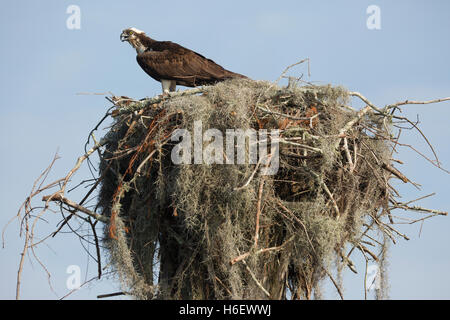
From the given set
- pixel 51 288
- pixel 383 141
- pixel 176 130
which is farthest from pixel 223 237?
pixel 383 141

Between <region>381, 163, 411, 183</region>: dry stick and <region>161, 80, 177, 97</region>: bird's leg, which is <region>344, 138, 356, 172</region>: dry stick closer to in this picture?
<region>381, 163, 411, 183</region>: dry stick

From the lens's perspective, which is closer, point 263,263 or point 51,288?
point 51,288

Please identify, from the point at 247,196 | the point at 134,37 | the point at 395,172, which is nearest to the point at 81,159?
the point at 247,196

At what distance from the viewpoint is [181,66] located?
9.34 meters

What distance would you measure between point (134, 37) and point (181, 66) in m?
1.13

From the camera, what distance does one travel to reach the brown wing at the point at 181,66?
9.20 metres

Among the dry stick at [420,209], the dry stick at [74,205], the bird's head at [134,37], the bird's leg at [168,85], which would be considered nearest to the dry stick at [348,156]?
the dry stick at [420,209]

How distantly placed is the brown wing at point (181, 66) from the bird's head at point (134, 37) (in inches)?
14.1

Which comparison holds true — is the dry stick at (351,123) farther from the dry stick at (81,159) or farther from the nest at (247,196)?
the dry stick at (81,159)

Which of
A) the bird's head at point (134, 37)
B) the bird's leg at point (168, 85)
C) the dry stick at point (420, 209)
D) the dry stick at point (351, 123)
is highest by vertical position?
the bird's head at point (134, 37)

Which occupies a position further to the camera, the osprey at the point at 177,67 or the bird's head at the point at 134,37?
the bird's head at the point at 134,37

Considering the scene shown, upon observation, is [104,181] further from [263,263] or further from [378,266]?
[378,266]
